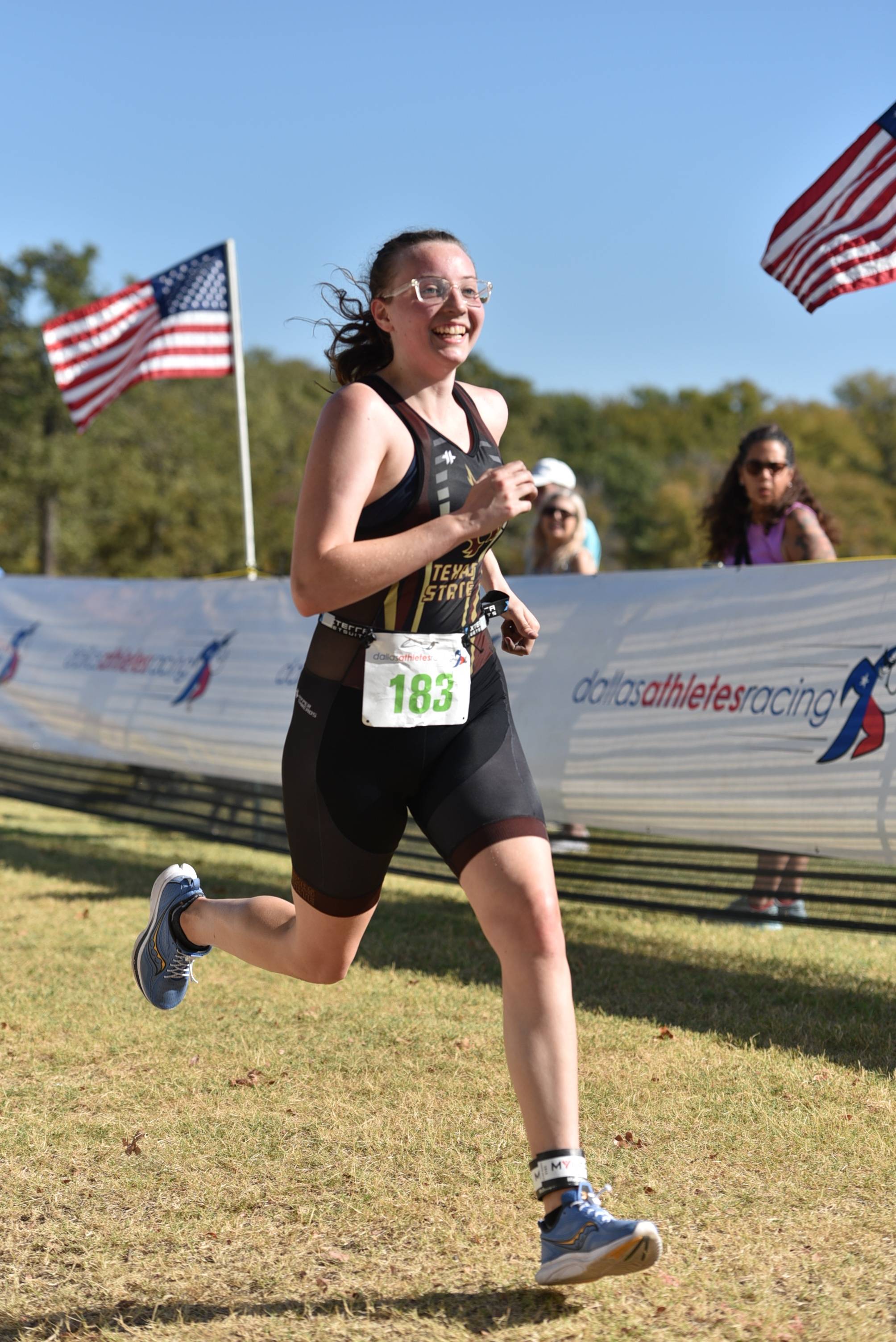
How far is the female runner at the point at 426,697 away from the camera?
291 cm

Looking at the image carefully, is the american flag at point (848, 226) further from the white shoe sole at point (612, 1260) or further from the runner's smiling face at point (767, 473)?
the white shoe sole at point (612, 1260)

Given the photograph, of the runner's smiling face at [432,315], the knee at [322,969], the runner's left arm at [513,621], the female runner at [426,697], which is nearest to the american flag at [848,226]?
the runner's left arm at [513,621]

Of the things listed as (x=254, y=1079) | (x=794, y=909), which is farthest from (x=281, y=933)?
(x=794, y=909)

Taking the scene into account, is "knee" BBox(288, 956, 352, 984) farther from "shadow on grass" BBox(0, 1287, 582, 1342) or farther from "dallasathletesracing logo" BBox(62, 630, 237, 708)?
"dallasathletesracing logo" BBox(62, 630, 237, 708)

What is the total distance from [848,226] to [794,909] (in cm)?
378

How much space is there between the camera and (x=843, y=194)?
746 centimetres

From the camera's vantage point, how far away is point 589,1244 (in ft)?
8.87

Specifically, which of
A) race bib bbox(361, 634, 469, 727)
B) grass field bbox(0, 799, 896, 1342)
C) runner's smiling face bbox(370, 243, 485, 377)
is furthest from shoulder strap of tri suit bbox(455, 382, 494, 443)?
grass field bbox(0, 799, 896, 1342)

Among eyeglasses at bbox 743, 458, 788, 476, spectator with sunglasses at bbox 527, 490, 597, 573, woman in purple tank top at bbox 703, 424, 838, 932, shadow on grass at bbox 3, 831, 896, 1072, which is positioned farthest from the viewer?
spectator with sunglasses at bbox 527, 490, 597, 573

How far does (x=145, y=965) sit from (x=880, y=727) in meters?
3.08

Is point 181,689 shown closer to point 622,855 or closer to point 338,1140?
point 622,855

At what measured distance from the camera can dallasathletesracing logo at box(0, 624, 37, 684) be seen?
37.4 feet

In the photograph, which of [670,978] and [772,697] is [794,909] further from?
[772,697]

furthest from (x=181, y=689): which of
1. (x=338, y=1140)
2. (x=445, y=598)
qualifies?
(x=445, y=598)
